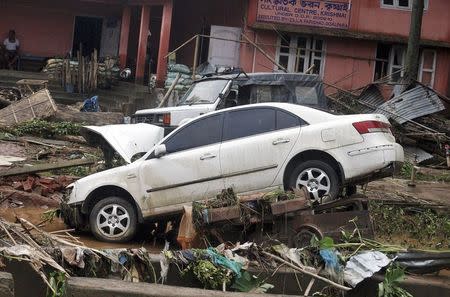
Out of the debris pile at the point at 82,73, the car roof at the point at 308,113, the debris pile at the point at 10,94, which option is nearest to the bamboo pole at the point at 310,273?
the car roof at the point at 308,113

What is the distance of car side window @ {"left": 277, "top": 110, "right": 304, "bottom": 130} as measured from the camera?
26.8 feet

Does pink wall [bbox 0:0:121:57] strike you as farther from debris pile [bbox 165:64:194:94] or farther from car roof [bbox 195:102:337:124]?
car roof [bbox 195:102:337:124]

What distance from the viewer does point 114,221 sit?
820cm

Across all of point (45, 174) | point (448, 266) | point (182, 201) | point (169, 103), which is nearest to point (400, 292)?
point (448, 266)

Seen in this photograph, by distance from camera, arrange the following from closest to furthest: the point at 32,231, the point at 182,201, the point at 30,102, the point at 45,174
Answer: the point at 32,231
the point at 182,201
the point at 45,174
the point at 30,102

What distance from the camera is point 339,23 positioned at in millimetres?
21094

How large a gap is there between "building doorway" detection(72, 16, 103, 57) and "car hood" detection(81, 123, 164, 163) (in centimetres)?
1454

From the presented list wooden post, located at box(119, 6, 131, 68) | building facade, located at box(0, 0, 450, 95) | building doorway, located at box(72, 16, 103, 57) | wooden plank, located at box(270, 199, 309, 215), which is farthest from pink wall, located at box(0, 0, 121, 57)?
wooden plank, located at box(270, 199, 309, 215)

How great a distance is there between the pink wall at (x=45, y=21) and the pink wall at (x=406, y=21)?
9.67 m

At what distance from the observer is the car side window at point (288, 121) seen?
321 inches

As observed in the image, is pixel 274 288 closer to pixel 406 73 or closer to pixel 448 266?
pixel 448 266

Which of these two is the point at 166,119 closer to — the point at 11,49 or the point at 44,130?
the point at 44,130

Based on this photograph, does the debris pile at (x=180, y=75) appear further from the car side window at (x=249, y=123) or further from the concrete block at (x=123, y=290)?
the concrete block at (x=123, y=290)

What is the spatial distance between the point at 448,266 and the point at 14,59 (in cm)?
1978
